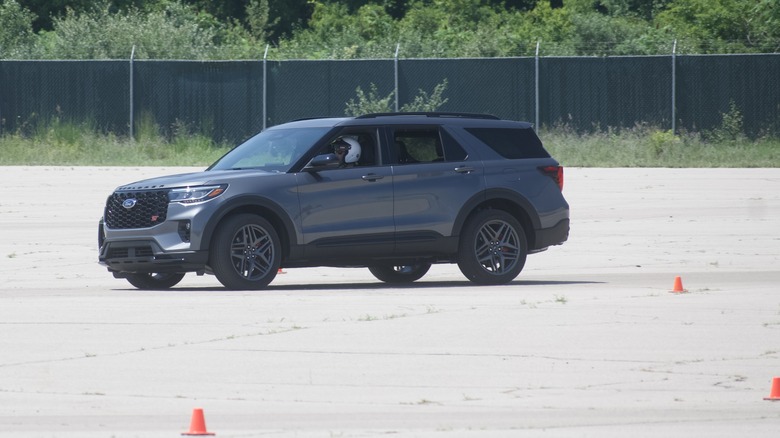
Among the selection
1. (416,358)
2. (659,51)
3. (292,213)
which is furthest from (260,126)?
(416,358)

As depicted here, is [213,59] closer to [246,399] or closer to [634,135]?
[634,135]

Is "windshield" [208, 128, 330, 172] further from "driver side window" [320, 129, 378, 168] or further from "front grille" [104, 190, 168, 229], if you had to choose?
"front grille" [104, 190, 168, 229]

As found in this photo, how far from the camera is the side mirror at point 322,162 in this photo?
577 inches

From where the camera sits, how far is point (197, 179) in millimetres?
14430

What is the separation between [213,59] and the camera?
3912 cm

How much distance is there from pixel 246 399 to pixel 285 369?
1.06 m

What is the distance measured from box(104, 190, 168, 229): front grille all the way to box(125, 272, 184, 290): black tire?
0.72m

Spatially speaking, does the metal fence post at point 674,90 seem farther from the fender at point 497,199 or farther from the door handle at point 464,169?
the door handle at point 464,169

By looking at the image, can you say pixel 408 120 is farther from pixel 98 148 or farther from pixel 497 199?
pixel 98 148

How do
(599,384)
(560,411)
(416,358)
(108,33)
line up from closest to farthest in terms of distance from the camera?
1. (560,411)
2. (599,384)
3. (416,358)
4. (108,33)

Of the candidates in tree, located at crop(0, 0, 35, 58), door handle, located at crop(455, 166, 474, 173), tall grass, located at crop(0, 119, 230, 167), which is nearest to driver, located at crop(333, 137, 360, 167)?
door handle, located at crop(455, 166, 474, 173)

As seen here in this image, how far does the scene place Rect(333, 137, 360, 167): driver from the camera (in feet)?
49.2

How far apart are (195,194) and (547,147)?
2078 cm

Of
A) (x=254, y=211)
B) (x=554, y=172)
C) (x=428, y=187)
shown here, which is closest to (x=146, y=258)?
(x=254, y=211)
